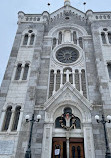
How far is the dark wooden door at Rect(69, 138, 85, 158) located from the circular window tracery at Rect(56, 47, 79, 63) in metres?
9.32

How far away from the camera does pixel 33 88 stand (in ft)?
55.2

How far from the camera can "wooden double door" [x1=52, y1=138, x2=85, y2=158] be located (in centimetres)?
1374

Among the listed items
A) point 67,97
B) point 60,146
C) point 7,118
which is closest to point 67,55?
point 67,97

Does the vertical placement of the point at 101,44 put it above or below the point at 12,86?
above

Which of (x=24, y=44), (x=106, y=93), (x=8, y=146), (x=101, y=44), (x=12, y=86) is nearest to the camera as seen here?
(x=8, y=146)

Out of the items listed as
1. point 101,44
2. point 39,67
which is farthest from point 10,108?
point 101,44

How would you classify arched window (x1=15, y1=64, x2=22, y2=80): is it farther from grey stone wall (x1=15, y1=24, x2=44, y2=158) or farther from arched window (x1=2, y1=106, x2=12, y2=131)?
arched window (x1=2, y1=106, x2=12, y2=131)

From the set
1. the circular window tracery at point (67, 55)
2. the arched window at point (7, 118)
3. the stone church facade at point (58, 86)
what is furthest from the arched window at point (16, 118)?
the circular window tracery at point (67, 55)

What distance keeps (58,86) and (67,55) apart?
4882mm

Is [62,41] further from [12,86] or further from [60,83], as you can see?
[12,86]

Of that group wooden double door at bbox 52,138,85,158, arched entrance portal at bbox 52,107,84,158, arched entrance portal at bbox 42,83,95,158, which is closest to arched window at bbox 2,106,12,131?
arched entrance portal at bbox 42,83,95,158

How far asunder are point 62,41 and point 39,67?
5575mm

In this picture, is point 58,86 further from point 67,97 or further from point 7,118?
point 7,118

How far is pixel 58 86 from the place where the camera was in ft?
59.1
